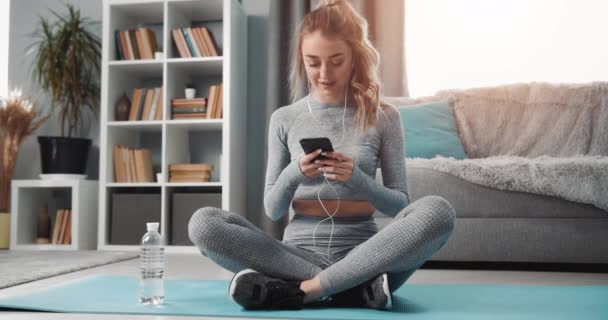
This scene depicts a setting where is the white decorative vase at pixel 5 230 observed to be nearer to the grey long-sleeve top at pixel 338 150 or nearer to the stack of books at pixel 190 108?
the stack of books at pixel 190 108

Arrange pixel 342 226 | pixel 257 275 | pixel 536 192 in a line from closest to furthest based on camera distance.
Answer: pixel 257 275
pixel 342 226
pixel 536 192

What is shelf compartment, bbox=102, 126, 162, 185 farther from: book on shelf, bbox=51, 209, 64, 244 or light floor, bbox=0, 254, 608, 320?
light floor, bbox=0, 254, 608, 320

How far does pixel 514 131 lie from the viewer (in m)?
3.11

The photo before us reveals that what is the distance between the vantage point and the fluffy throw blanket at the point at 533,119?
9.84 feet

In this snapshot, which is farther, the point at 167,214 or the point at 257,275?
the point at 167,214

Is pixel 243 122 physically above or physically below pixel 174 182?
above

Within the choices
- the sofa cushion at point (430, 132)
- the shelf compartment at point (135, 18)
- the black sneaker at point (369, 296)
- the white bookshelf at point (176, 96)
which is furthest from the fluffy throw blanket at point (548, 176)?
the shelf compartment at point (135, 18)

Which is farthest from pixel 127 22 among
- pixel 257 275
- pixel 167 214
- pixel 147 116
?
pixel 257 275

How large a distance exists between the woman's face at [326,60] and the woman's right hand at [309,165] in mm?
232

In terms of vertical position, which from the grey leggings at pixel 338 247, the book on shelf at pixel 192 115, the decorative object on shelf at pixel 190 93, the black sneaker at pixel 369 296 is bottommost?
the black sneaker at pixel 369 296

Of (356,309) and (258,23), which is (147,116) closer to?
(258,23)

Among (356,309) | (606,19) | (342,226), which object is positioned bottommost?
(356,309)

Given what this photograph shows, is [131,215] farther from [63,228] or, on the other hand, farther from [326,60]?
[326,60]

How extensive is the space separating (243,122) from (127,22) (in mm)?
962
